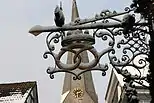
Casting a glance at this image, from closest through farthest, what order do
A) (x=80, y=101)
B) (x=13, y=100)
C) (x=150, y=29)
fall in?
(x=150, y=29)
(x=13, y=100)
(x=80, y=101)

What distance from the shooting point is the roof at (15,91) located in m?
34.8

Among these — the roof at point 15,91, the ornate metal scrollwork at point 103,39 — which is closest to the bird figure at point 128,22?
the ornate metal scrollwork at point 103,39

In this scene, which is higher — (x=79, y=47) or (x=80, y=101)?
(x=79, y=47)

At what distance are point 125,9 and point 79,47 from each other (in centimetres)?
80

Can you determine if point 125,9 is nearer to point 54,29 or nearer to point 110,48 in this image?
point 110,48

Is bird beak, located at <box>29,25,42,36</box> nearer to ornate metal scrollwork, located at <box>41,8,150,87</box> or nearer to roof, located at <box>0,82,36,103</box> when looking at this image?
ornate metal scrollwork, located at <box>41,8,150,87</box>

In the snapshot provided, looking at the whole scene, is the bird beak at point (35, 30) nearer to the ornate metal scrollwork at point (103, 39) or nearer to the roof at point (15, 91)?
the ornate metal scrollwork at point (103, 39)

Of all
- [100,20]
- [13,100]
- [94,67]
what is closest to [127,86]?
[94,67]

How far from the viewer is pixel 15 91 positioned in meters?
37.7

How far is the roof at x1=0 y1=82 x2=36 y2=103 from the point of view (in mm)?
34750

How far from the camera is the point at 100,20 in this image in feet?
21.6

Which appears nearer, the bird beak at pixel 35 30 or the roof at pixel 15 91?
the bird beak at pixel 35 30

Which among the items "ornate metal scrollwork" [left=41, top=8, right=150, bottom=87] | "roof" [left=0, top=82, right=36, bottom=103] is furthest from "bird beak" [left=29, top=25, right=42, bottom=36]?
"roof" [left=0, top=82, right=36, bottom=103]

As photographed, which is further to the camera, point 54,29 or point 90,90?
point 90,90
